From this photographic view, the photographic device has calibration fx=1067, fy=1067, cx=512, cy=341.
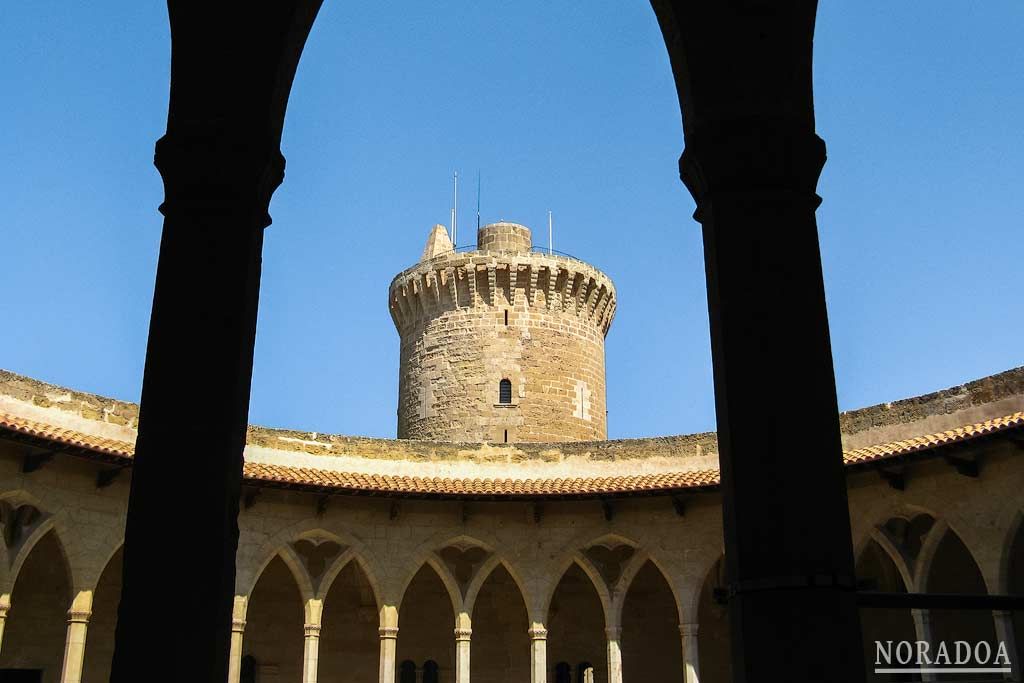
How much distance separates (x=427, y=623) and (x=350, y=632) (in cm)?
186

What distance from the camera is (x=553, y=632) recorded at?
25688mm

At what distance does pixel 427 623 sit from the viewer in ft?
83.4

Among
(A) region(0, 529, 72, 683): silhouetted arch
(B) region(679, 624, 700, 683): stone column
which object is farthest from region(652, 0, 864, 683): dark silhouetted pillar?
(A) region(0, 529, 72, 683): silhouetted arch

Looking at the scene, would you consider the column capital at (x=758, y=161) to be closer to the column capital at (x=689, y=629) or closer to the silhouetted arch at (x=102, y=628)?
the column capital at (x=689, y=629)

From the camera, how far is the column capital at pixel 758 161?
479cm

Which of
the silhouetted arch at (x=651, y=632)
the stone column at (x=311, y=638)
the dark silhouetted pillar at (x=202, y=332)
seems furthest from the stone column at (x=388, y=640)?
the dark silhouetted pillar at (x=202, y=332)

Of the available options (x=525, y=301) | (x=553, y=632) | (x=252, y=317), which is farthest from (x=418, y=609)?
(x=252, y=317)

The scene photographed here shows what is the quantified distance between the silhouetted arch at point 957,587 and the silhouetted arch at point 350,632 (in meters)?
12.2

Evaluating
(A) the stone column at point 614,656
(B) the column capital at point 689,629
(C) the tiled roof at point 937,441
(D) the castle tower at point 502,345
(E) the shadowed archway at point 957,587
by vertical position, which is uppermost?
(D) the castle tower at point 502,345

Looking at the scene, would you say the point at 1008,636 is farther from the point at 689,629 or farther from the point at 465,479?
the point at 465,479

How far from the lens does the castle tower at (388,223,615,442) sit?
31.9 metres

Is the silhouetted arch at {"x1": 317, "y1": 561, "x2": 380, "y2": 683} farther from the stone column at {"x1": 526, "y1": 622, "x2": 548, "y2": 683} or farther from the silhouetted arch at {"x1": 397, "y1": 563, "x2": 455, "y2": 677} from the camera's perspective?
the stone column at {"x1": 526, "y1": 622, "x2": 548, "y2": 683}

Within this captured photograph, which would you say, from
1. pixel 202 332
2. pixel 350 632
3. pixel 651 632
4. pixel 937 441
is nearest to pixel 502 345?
pixel 651 632

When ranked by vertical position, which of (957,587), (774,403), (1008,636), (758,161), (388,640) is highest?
(758,161)
